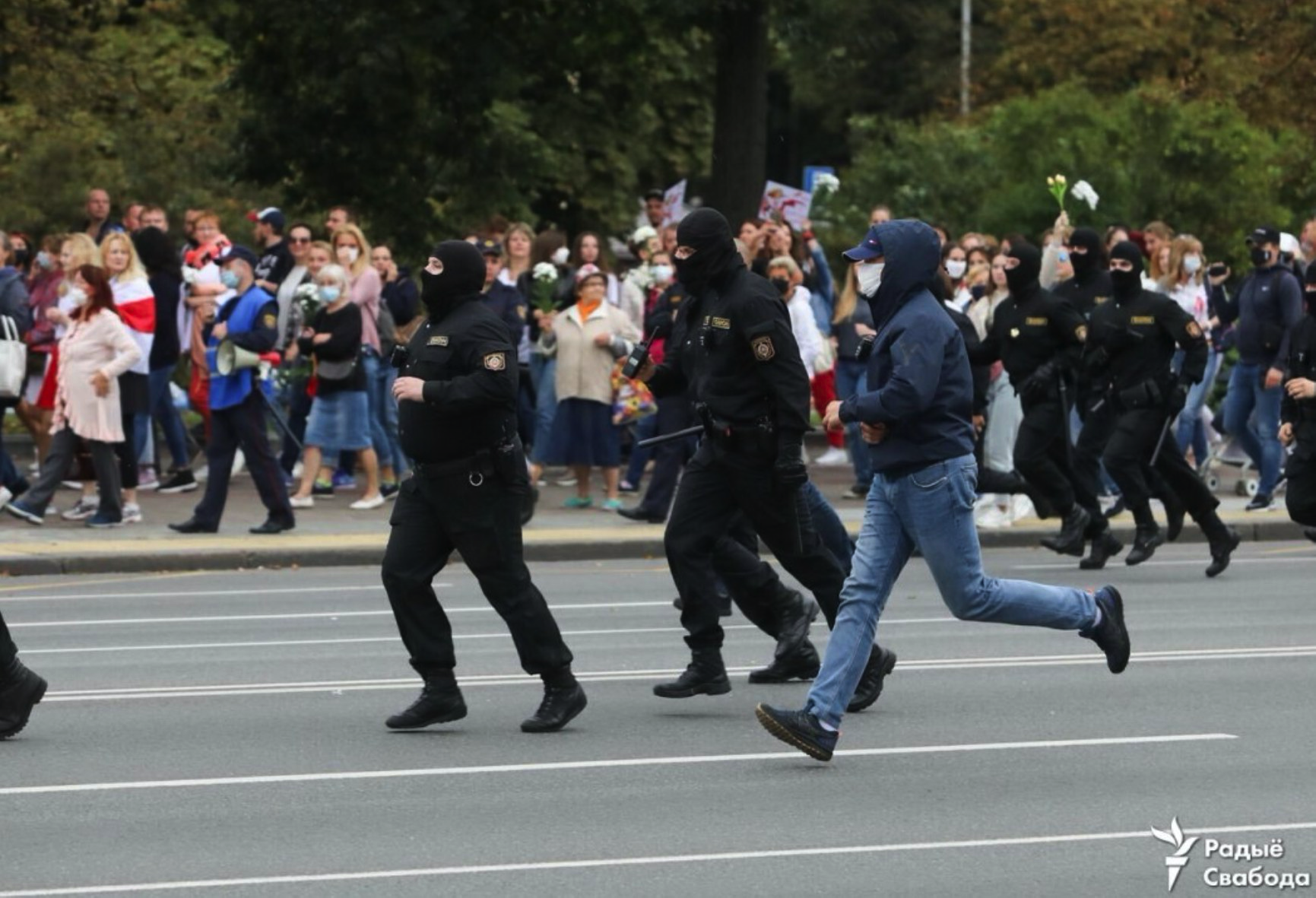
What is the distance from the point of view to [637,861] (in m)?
7.30

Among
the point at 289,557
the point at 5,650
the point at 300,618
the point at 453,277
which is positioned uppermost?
the point at 453,277

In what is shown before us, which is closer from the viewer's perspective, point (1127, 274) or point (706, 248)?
point (706, 248)

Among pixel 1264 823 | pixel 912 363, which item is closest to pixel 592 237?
pixel 912 363

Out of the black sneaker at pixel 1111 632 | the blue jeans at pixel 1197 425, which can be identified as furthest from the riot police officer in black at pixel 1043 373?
the black sneaker at pixel 1111 632

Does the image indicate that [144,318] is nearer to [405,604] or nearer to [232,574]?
[232,574]

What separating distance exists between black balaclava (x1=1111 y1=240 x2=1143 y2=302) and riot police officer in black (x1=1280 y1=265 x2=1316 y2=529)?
1640 mm

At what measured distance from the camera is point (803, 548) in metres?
10.1

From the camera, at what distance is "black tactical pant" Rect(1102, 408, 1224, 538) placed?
15383 mm

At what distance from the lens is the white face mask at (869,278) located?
9148mm

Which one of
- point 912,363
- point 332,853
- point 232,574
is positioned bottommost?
point 232,574

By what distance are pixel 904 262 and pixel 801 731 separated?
5.57ft

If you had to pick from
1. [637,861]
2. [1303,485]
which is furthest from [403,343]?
[637,861]

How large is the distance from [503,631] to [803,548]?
3099 millimetres

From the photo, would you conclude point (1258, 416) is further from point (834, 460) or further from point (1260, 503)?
point (834, 460)
